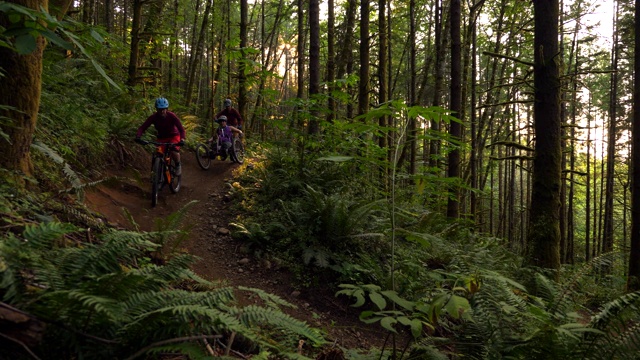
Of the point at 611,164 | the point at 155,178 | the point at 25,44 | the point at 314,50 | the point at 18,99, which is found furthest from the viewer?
the point at 611,164

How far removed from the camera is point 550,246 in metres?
6.19

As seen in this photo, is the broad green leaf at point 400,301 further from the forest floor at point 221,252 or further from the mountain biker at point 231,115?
the mountain biker at point 231,115

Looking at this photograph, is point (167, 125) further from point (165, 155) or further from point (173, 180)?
point (173, 180)

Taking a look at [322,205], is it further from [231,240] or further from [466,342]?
[466,342]

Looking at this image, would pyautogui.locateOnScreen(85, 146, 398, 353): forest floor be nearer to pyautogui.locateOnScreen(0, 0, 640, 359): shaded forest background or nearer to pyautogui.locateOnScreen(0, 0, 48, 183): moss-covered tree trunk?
pyautogui.locateOnScreen(0, 0, 640, 359): shaded forest background

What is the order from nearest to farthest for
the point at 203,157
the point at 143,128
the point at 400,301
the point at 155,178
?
the point at 400,301 → the point at 155,178 → the point at 143,128 → the point at 203,157

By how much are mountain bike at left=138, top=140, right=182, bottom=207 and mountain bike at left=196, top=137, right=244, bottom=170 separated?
2307 millimetres

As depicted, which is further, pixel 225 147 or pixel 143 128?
pixel 225 147

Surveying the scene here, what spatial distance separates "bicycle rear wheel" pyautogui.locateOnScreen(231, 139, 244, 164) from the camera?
1138 cm

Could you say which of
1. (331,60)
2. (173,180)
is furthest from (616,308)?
(331,60)

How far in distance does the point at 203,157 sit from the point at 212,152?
0.32 metres

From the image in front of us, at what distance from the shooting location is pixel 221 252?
6168 mm

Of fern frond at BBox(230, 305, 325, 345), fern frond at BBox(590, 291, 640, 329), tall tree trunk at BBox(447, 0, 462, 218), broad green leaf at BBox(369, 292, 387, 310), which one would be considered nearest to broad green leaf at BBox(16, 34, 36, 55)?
fern frond at BBox(230, 305, 325, 345)

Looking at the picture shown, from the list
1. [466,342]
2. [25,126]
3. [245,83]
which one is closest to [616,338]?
[466,342]
